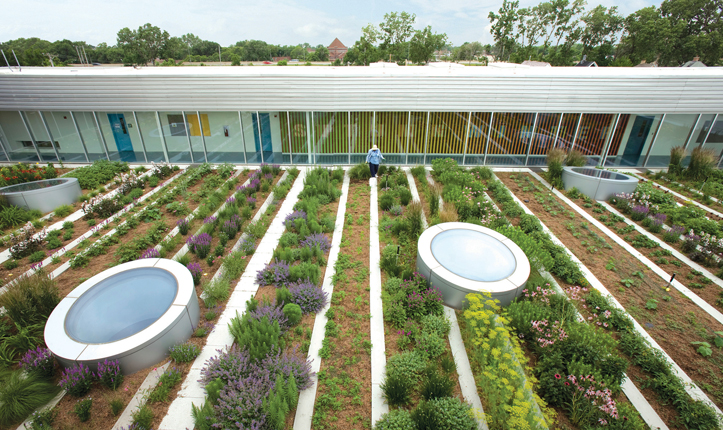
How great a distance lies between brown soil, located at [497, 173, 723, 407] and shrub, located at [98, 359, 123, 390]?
321 inches

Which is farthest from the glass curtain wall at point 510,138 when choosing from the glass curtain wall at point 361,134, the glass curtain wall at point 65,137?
the glass curtain wall at point 65,137

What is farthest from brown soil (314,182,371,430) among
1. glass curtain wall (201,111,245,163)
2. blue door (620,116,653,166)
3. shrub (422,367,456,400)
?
blue door (620,116,653,166)

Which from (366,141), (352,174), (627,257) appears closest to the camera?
(627,257)

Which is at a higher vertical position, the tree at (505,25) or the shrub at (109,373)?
the tree at (505,25)

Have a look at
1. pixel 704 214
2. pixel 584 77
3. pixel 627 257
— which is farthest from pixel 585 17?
pixel 627 257

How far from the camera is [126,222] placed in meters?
8.60

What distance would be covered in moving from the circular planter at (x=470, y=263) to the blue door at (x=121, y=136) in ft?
43.8

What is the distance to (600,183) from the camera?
10.5 meters

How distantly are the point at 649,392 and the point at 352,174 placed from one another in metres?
9.67

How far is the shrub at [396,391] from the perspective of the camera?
14.2ft

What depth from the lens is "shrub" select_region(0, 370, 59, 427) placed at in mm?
4012

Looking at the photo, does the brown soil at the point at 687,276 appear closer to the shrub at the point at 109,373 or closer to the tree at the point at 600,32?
the shrub at the point at 109,373

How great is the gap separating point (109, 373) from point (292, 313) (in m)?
2.52

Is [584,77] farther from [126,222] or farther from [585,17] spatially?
[585,17]
